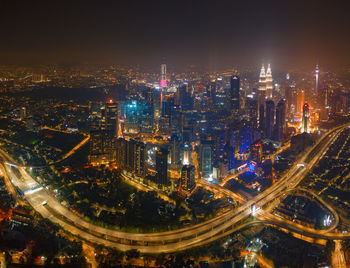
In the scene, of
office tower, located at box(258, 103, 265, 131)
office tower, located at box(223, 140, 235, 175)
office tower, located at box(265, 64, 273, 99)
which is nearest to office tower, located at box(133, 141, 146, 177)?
office tower, located at box(223, 140, 235, 175)

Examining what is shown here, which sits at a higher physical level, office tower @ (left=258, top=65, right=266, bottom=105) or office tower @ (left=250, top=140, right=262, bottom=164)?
office tower @ (left=258, top=65, right=266, bottom=105)

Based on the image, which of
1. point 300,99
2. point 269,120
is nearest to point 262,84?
point 300,99

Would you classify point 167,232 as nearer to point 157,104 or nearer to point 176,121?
point 176,121

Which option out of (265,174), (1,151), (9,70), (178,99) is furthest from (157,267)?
(178,99)

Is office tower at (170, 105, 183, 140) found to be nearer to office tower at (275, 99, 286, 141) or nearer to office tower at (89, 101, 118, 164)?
office tower at (89, 101, 118, 164)

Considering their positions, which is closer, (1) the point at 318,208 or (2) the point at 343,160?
(1) the point at 318,208

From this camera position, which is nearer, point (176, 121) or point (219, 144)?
point (219, 144)

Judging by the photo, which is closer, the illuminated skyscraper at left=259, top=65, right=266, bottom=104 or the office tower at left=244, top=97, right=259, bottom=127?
the office tower at left=244, top=97, right=259, bottom=127

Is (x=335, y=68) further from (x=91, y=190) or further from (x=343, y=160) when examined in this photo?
(x=91, y=190)
